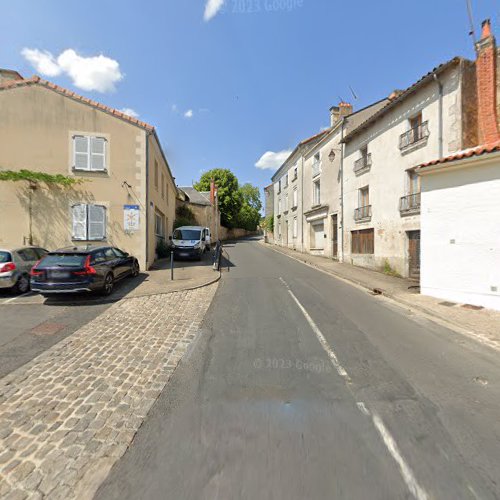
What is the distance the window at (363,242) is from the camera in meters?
13.3

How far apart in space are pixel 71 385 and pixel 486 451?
419 centimetres

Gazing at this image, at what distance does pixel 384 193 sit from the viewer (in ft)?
40.5

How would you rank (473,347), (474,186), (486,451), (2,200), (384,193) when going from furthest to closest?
1. (384,193)
2. (2,200)
3. (474,186)
4. (473,347)
5. (486,451)

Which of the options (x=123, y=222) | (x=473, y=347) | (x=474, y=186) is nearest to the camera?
(x=473, y=347)

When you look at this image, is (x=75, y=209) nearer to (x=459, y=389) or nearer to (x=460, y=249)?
(x=459, y=389)

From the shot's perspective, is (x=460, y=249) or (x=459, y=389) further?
(x=460, y=249)

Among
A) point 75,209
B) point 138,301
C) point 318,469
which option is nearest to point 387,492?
point 318,469

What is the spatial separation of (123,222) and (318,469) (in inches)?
436

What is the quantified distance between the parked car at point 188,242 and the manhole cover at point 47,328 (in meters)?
Result: 9.35

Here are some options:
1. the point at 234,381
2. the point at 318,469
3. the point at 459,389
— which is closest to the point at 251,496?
the point at 318,469

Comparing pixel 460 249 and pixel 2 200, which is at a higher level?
pixel 2 200

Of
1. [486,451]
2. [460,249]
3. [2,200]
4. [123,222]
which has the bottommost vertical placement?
[486,451]

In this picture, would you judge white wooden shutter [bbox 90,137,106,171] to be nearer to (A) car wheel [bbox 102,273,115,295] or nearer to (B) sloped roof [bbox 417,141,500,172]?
(A) car wheel [bbox 102,273,115,295]

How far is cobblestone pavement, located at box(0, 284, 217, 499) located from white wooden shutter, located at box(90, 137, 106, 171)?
8115mm
